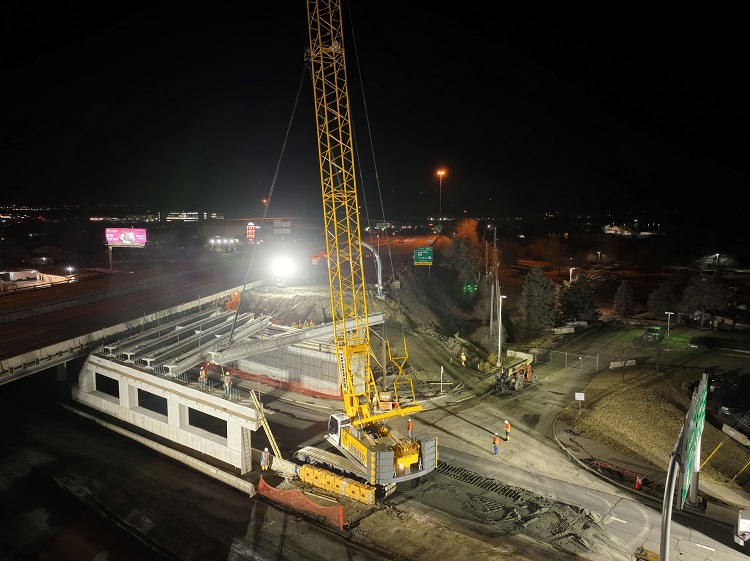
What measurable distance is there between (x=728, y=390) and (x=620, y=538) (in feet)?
54.8

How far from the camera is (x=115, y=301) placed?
1603 inches

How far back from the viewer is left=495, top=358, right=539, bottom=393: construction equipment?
3119cm

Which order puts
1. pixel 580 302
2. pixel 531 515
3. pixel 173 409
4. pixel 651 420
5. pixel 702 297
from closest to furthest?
pixel 531 515 < pixel 651 420 < pixel 173 409 < pixel 702 297 < pixel 580 302

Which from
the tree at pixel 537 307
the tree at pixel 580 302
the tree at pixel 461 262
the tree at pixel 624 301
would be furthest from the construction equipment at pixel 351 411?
the tree at pixel 461 262

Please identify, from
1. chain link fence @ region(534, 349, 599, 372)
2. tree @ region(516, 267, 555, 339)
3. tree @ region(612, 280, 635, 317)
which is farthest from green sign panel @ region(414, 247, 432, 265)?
tree @ region(612, 280, 635, 317)

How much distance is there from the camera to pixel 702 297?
163ft

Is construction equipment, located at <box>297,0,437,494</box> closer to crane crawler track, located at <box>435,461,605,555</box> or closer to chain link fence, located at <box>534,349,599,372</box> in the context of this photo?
crane crawler track, located at <box>435,461,605,555</box>

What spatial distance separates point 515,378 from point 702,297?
29.5m

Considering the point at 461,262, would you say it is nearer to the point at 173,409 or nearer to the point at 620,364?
the point at 620,364

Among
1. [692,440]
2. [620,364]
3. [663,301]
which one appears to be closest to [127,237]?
[620,364]

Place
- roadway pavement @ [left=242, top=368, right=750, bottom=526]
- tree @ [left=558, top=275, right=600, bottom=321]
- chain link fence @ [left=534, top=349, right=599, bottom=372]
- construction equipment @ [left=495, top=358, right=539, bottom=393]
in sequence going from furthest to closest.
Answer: tree @ [left=558, top=275, right=600, bottom=321] → chain link fence @ [left=534, top=349, right=599, bottom=372] → construction equipment @ [left=495, top=358, right=539, bottom=393] → roadway pavement @ [left=242, top=368, right=750, bottom=526]

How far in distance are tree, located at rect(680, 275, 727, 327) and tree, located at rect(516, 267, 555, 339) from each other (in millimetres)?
13269

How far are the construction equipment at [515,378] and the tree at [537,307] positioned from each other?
17184mm

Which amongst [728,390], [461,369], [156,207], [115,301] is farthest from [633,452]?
[156,207]
